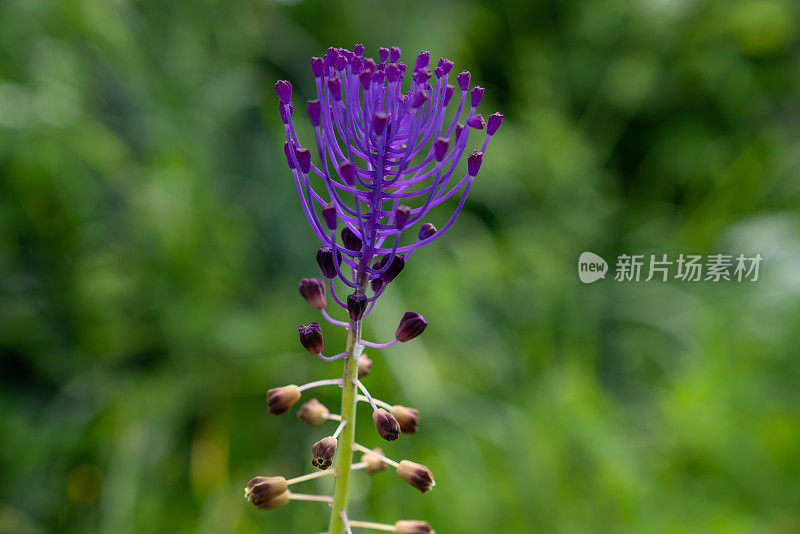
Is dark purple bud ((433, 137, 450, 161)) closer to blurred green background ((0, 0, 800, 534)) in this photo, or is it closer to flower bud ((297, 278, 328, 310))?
flower bud ((297, 278, 328, 310))

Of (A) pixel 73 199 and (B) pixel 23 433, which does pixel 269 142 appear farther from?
(B) pixel 23 433

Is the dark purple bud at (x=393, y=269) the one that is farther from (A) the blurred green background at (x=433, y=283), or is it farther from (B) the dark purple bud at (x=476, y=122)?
(A) the blurred green background at (x=433, y=283)

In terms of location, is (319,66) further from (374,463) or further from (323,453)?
(374,463)

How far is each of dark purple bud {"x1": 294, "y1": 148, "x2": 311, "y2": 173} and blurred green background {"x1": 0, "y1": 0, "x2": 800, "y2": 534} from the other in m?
1.80

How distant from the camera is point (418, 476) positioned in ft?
3.14

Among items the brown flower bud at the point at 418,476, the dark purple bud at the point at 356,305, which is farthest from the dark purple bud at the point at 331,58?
the brown flower bud at the point at 418,476

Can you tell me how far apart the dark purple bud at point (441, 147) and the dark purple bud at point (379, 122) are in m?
0.08

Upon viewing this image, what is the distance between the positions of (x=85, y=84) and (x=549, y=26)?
320 centimetres

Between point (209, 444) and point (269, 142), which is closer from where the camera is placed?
point (209, 444)

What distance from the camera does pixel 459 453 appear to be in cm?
269

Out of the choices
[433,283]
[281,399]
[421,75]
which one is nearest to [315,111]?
[421,75]

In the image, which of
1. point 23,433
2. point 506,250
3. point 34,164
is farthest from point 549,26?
point 23,433

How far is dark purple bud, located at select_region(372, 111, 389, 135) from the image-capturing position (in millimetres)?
868

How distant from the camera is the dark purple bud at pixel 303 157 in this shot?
858 millimetres
